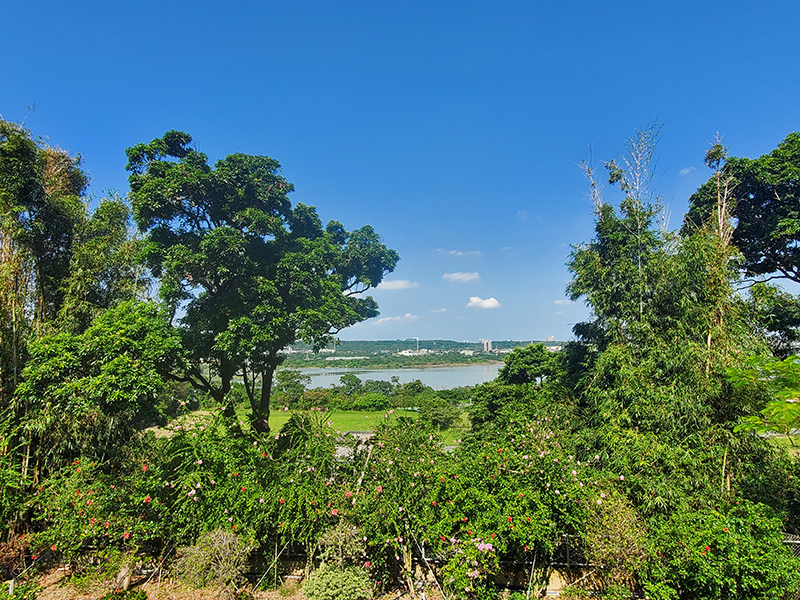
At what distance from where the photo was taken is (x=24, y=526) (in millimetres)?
4352

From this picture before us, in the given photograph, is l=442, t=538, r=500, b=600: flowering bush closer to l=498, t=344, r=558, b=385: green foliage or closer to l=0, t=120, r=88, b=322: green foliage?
l=0, t=120, r=88, b=322: green foliage

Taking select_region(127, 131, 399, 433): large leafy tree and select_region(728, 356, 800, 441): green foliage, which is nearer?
select_region(728, 356, 800, 441): green foliage

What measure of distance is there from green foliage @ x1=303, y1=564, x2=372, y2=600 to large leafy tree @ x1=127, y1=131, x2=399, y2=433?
3965mm

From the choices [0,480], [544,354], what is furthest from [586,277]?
[0,480]

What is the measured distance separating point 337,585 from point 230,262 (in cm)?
660

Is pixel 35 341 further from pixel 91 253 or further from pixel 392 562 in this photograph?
pixel 392 562

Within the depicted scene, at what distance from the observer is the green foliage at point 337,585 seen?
328 cm

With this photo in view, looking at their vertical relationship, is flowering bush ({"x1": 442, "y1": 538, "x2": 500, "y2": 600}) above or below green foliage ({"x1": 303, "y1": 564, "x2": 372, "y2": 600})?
above

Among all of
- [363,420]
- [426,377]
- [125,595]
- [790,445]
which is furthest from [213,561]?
[426,377]

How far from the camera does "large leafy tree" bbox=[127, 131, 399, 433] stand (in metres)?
7.66

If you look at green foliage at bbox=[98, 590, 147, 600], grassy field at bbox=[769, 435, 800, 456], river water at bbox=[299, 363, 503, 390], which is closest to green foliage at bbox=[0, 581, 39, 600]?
green foliage at bbox=[98, 590, 147, 600]

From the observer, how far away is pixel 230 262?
7961 millimetres

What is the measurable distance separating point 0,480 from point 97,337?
68.5 inches

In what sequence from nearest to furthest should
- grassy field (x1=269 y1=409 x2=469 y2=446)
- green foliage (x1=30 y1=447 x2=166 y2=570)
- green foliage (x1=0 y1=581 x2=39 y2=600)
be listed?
green foliage (x1=0 y1=581 x2=39 y2=600) → green foliage (x1=30 y1=447 x2=166 y2=570) → grassy field (x1=269 y1=409 x2=469 y2=446)
